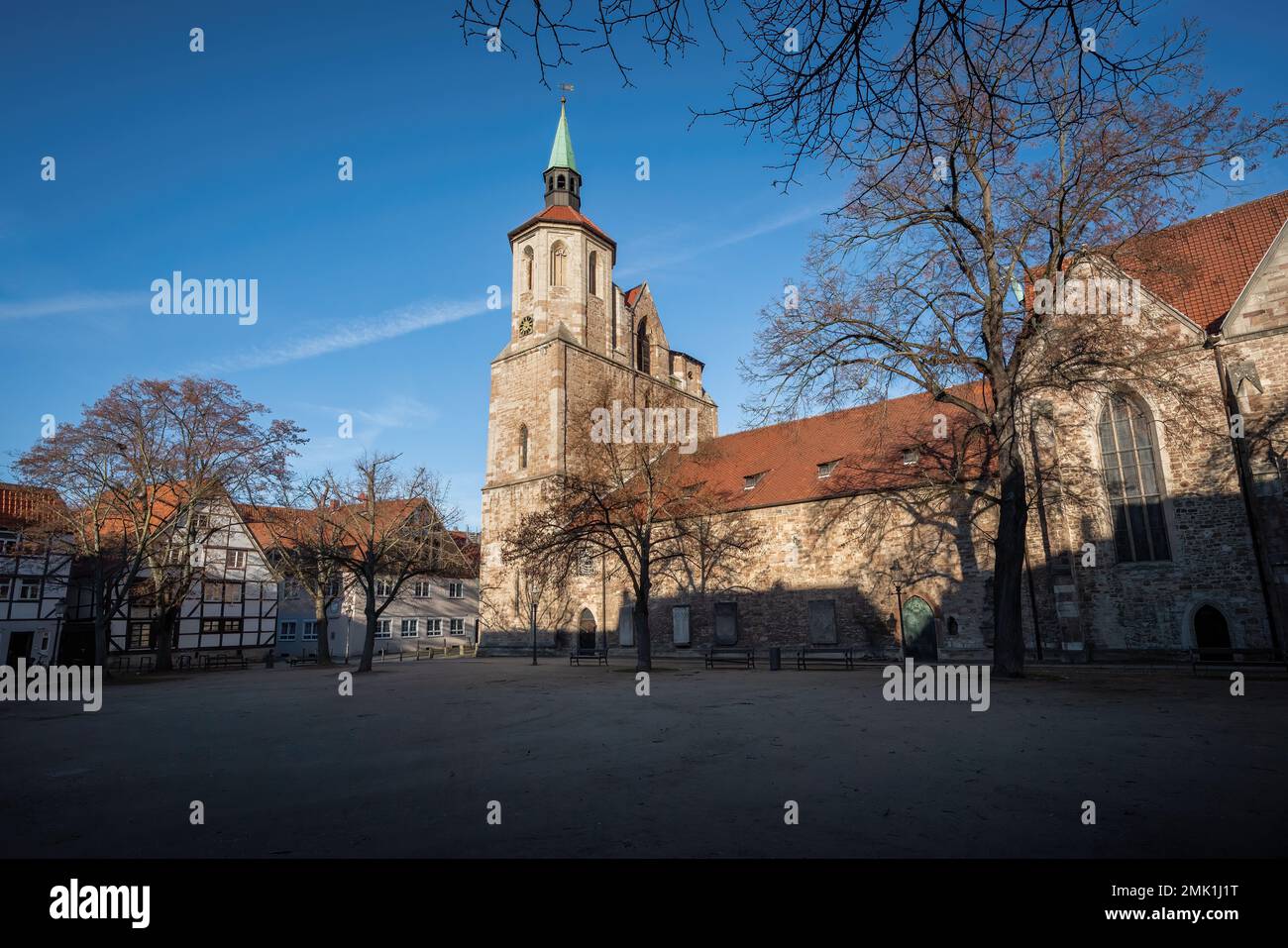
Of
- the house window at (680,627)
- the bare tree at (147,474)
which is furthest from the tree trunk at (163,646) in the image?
the house window at (680,627)

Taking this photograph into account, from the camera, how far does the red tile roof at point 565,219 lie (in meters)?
40.7

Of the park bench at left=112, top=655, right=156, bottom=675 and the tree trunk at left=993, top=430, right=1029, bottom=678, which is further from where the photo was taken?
the park bench at left=112, top=655, right=156, bottom=675

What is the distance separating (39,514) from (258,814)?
29.8 meters

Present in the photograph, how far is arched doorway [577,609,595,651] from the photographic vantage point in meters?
34.9

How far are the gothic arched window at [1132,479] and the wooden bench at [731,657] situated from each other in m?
11.8

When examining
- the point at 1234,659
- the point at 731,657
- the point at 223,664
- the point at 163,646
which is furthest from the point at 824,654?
the point at 223,664

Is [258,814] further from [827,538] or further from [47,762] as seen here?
[827,538]

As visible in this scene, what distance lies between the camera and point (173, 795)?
255 inches

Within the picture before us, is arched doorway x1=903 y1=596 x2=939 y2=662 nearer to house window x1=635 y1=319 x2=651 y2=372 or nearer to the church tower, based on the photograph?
the church tower

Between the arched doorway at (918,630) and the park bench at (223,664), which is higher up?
the arched doorway at (918,630)

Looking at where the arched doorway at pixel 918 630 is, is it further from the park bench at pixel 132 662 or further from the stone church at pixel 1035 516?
the park bench at pixel 132 662

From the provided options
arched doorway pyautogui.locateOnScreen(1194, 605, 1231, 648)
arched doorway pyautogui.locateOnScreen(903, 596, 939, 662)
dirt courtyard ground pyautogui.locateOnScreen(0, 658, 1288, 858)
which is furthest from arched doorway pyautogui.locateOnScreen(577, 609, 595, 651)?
arched doorway pyautogui.locateOnScreen(1194, 605, 1231, 648)

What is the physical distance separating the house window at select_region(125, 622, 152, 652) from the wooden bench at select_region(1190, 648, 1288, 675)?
42.0 m
